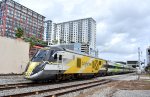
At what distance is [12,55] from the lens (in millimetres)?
38469

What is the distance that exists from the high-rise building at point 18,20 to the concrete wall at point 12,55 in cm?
8346

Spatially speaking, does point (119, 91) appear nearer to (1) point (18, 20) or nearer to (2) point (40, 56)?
(2) point (40, 56)

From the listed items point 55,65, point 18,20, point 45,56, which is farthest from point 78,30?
point 45,56

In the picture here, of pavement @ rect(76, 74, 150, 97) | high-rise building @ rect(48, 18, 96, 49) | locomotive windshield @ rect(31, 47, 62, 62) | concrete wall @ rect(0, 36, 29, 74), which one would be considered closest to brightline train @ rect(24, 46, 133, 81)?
locomotive windshield @ rect(31, 47, 62, 62)

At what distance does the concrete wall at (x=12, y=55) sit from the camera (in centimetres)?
3656

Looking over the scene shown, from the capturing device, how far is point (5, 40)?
37.1m

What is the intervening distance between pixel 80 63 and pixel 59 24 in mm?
100183

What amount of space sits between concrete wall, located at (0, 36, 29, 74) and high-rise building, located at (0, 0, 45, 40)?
3286 inches

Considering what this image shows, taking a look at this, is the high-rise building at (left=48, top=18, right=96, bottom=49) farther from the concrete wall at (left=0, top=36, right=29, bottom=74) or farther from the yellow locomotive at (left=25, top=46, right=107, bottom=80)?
the yellow locomotive at (left=25, top=46, right=107, bottom=80)

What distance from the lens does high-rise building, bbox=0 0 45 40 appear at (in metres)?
128

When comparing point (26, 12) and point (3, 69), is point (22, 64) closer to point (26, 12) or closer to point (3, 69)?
point (3, 69)

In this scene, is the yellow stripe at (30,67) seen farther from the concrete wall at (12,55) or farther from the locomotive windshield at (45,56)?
the concrete wall at (12,55)

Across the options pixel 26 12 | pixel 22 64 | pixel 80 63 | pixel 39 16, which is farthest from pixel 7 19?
pixel 80 63

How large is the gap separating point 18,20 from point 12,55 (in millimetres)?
102009
